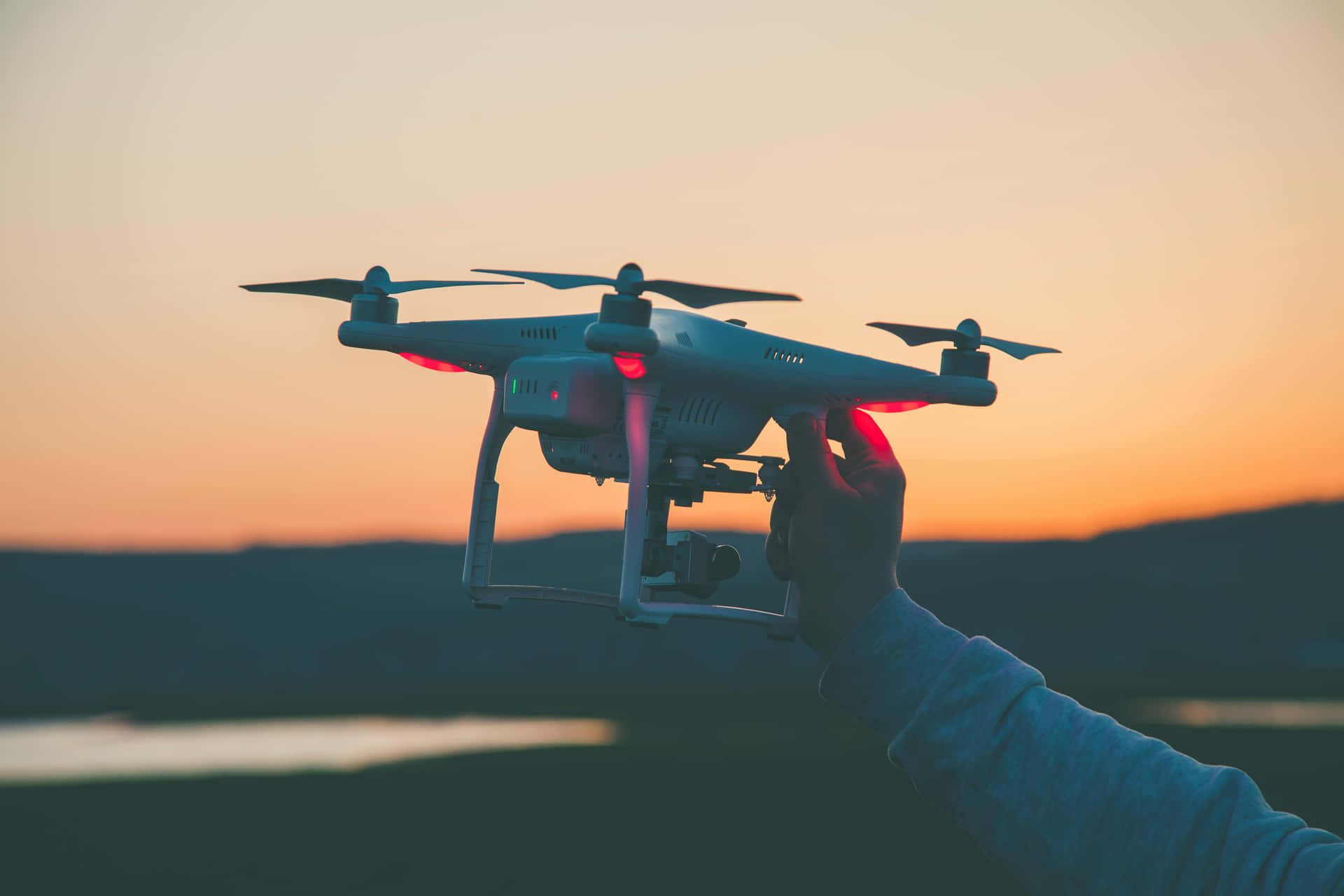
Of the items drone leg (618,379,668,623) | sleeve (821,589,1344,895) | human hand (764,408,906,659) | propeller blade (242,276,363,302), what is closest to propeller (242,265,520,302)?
propeller blade (242,276,363,302)

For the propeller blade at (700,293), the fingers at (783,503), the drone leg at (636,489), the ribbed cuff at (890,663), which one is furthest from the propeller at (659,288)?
the ribbed cuff at (890,663)

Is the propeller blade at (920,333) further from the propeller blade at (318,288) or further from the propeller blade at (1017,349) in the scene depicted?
the propeller blade at (318,288)

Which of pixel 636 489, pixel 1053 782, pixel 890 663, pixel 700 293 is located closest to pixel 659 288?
pixel 700 293

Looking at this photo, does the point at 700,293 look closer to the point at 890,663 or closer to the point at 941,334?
the point at 941,334

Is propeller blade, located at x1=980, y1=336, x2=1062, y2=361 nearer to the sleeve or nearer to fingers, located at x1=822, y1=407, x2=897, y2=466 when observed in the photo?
fingers, located at x1=822, y1=407, x2=897, y2=466

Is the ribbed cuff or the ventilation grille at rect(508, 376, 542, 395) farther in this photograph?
the ventilation grille at rect(508, 376, 542, 395)

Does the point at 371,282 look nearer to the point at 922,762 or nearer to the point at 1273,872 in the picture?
the point at 922,762

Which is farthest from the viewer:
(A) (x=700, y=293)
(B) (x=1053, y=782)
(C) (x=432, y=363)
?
(C) (x=432, y=363)
